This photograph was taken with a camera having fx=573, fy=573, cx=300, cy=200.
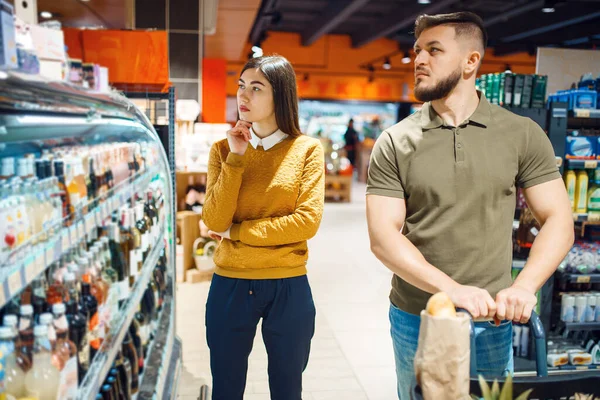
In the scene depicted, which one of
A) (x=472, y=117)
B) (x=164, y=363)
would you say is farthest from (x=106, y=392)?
(x=472, y=117)

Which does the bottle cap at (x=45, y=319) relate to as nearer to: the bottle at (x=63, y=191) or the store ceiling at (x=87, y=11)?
the bottle at (x=63, y=191)

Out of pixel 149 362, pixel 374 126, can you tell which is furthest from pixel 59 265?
pixel 374 126

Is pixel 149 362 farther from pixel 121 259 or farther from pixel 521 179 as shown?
pixel 521 179

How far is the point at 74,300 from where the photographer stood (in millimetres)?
1930

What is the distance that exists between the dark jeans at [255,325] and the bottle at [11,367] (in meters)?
0.70

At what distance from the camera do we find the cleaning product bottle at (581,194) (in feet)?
12.1

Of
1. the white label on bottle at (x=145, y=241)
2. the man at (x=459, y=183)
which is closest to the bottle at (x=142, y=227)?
the white label on bottle at (x=145, y=241)

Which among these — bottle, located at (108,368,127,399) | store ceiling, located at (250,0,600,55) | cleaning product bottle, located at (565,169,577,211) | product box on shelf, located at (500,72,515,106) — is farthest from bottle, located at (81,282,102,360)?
store ceiling, located at (250,0,600,55)

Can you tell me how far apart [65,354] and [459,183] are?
4.13 feet

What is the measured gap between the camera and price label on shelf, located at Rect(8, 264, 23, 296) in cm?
119

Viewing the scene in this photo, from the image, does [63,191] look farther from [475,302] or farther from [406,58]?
[406,58]

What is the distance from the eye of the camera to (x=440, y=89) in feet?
5.42

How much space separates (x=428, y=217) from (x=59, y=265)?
1.27m

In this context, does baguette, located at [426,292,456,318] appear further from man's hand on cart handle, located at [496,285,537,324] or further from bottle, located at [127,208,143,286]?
bottle, located at [127,208,143,286]
